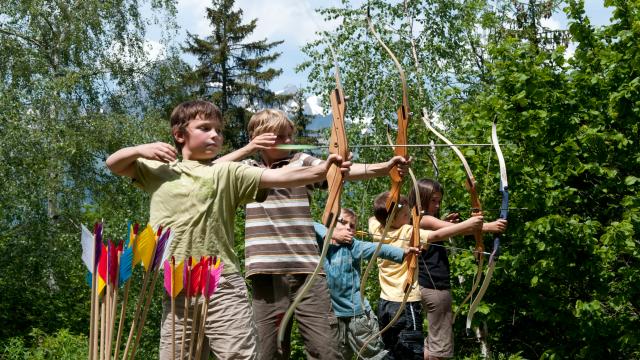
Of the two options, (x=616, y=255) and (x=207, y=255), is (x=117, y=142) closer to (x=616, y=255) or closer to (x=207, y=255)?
(x=616, y=255)

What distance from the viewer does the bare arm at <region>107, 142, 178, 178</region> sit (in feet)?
8.19

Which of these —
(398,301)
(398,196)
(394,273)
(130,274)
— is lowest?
(398,301)

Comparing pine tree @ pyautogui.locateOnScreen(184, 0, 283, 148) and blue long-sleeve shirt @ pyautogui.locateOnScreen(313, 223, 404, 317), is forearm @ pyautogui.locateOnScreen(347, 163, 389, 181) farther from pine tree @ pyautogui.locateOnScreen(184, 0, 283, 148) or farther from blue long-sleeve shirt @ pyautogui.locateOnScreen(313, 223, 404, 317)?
pine tree @ pyautogui.locateOnScreen(184, 0, 283, 148)

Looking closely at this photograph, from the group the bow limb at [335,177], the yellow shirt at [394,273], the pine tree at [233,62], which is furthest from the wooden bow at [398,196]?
the pine tree at [233,62]

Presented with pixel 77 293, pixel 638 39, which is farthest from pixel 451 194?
pixel 77 293

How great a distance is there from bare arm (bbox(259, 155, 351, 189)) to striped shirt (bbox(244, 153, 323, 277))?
605 mm

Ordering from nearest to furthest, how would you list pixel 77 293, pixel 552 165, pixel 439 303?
pixel 439 303 < pixel 552 165 < pixel 77 293

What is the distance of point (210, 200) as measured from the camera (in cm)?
263

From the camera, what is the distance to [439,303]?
166 inches

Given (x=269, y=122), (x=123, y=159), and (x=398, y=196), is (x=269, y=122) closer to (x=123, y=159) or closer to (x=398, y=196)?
(x=398, y=196)

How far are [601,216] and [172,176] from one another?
3.63 meters

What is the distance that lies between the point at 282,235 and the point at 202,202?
628mm

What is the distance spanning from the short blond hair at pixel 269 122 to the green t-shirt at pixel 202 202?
55 centimetres

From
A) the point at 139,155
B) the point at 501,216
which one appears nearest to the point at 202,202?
the point at 139,155
